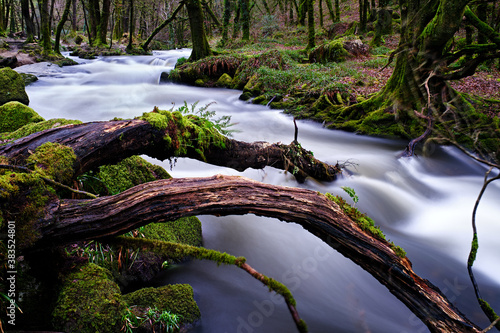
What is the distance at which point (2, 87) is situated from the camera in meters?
8.16

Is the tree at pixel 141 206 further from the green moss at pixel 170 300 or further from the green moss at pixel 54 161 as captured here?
the green moss at pixel 170 300

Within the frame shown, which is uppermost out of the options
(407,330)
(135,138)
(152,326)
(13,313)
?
(135,138)

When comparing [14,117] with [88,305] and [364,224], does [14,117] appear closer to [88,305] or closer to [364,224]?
[88,305]

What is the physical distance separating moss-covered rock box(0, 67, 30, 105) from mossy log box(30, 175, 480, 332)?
818cm

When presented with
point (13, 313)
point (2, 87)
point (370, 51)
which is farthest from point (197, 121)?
point (370, 51)

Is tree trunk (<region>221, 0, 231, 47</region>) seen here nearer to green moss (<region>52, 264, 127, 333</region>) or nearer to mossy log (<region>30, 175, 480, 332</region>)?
mossy log (<region>30, 175, 480, 332</region>)

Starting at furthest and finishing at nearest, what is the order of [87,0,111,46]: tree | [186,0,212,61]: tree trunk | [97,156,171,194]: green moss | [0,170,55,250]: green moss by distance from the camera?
1. [87,0,111,46]: tree
2. [186,0,212,61]: tree trunk
3. [97,156,171,194]: green moss
4. [0,170,55,250]: green moss

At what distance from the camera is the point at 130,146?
3.16 m

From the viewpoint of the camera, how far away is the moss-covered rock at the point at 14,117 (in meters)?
4.85

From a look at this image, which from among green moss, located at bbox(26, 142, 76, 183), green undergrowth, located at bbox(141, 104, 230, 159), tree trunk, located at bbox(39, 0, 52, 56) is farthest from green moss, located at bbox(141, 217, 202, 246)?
tree trunk, located at bbox(39, 0, 52, 56)

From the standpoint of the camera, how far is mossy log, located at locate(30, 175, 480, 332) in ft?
7.15

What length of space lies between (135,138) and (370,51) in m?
17.6

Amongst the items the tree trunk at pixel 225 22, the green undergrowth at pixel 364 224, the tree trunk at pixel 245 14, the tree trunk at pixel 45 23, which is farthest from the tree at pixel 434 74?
the tree trunk at pixel 225 22

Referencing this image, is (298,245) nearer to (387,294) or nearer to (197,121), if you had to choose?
(387,294)
